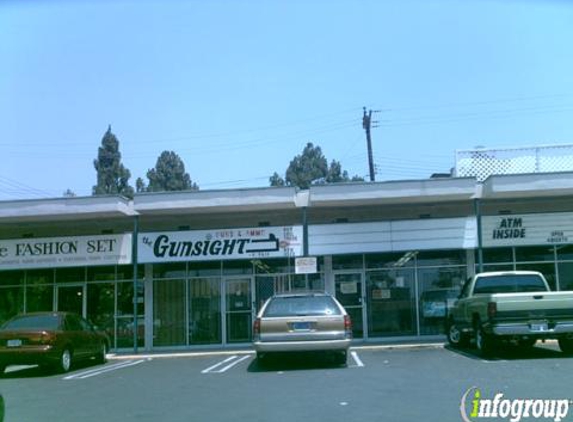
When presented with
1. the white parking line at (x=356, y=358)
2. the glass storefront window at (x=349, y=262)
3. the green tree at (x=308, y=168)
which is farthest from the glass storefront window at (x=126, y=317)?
the green tree at (x=308, y=168)

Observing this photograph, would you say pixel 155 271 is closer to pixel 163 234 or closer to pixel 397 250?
pixel 163 234

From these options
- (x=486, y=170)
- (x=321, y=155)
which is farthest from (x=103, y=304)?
(x=321, y=155)

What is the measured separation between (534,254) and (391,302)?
195 inches

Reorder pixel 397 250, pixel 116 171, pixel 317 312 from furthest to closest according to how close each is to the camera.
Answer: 1. pixel 116 171
2. pixel 397 250
3. pixel 317 312

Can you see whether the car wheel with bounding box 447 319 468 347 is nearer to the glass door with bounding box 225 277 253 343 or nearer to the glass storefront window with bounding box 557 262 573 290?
the glass storefront window with bounding box 557 262 573 290

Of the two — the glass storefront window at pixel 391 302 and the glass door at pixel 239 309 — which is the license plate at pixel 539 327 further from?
the glass door at pixel 239 309

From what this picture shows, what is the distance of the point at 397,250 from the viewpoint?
69.1 ft

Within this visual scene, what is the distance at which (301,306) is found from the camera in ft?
46.6

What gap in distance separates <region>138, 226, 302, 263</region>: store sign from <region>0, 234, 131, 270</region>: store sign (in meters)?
0.78

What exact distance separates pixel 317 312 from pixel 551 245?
10.8 m

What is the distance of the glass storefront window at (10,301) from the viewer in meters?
23.8

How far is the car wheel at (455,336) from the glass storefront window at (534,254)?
203 inches

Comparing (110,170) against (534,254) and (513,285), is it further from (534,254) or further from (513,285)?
(513,285)

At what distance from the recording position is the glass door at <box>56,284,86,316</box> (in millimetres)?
23469
